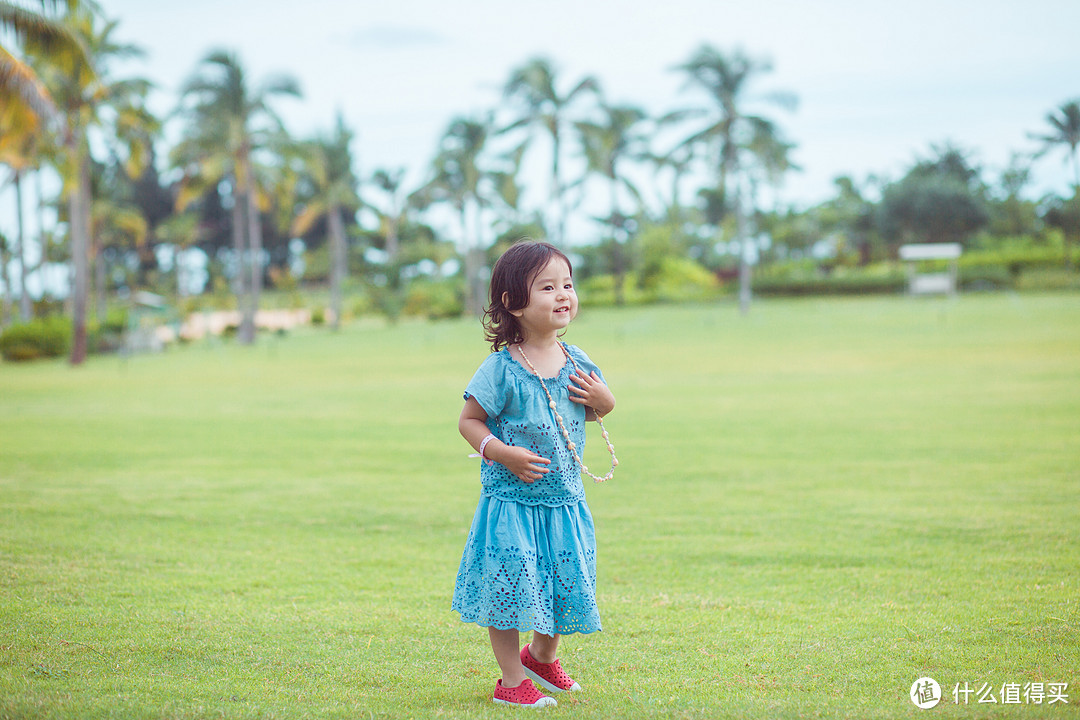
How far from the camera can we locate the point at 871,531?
5801 mm

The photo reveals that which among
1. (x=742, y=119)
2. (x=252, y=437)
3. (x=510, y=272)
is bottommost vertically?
(x=252, y=437)

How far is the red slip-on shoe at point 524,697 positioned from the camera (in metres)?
3.09

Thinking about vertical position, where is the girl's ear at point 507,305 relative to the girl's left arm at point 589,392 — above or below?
above

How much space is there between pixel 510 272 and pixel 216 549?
10.5 ft

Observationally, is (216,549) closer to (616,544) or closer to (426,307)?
(616,544)

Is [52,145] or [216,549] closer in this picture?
[216,549]

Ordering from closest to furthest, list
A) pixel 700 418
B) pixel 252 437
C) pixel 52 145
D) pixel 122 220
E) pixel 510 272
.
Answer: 1. pixel 510 272
2. pixel 252 437
3. pixel 700 418
4. pixel 52 145
5. pixel 122 220

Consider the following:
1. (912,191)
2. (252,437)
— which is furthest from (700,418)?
Answer: (912,191)

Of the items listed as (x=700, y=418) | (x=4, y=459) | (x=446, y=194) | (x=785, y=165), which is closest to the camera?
(x=4, y=459)

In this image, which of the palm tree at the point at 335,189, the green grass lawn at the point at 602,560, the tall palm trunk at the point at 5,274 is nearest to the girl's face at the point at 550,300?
the green grass lawn at the point at 602,560

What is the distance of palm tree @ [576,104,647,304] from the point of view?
39.7 metres

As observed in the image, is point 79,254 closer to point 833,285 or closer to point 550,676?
point 550,676

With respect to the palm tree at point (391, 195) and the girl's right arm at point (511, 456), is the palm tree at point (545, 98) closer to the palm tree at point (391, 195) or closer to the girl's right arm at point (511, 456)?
the palm tree at point (391, 195)

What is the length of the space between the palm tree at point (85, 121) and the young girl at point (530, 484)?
26.7 meters
